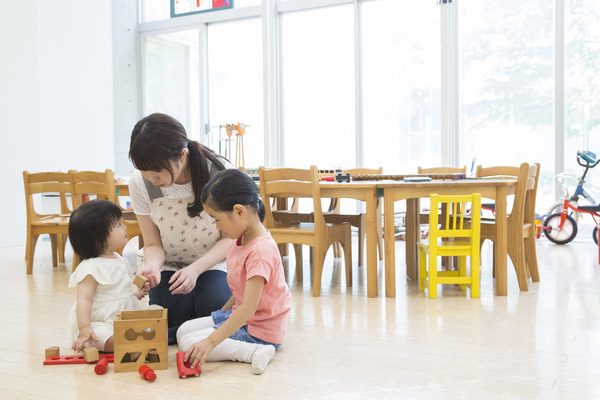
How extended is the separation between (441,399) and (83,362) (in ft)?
3.83

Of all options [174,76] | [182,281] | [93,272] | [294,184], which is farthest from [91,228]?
[174,76]

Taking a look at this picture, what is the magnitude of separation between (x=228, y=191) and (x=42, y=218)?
2972mm

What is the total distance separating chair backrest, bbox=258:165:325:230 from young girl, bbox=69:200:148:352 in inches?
47.6

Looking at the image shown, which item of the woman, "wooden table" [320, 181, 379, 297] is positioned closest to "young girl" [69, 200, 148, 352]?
the woman

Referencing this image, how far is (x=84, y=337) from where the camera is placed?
6.92 feet

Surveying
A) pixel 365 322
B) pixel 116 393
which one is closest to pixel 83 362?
pixel 116 393

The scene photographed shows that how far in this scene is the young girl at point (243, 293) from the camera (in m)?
1.93

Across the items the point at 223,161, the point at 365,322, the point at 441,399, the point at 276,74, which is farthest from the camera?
the point at 276,74

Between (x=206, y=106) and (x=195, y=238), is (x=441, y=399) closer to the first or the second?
(x=195, y=238)

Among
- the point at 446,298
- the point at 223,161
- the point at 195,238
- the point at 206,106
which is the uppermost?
the point at 206,106

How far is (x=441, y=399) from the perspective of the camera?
170 cm

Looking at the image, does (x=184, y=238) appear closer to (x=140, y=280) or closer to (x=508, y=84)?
(x=140, y=280)

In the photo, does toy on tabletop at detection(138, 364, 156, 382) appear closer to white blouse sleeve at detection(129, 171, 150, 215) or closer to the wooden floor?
the wooden floor

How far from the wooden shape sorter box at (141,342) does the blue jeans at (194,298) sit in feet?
0.95
